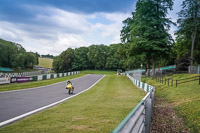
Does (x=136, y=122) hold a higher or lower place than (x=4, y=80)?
higher

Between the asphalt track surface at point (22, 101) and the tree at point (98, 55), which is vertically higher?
the tree at point (98, 55)

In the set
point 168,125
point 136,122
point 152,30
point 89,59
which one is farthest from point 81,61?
point 136,122

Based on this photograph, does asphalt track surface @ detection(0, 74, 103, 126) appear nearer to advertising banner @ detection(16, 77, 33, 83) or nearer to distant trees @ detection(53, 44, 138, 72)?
advertising banner @ detection(16, 77, 33, 83)

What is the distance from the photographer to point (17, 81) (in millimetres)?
28125

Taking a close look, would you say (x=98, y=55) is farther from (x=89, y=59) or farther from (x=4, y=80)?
(x=4, y=80)

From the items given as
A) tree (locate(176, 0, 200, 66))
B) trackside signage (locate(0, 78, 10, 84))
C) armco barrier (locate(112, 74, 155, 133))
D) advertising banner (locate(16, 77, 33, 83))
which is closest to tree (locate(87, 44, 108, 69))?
tree (locate(176, 0, 200, 66))

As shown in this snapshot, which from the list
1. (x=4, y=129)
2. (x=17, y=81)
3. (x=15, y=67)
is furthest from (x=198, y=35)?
(x=15, y=67)

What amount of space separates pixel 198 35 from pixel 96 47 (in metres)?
78.4

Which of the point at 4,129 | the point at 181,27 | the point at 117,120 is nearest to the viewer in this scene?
the point at 4,129

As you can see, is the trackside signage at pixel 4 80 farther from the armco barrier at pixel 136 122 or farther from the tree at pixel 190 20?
the tree at pixel 190 20

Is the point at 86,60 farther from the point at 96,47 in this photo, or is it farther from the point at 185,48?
the point at 185,48

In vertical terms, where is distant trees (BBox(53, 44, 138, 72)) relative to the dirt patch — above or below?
above

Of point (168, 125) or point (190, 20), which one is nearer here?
point (168, 125)

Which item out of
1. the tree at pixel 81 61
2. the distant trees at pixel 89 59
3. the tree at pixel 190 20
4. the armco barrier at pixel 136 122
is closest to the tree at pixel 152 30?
the tree at pixel 190 20
